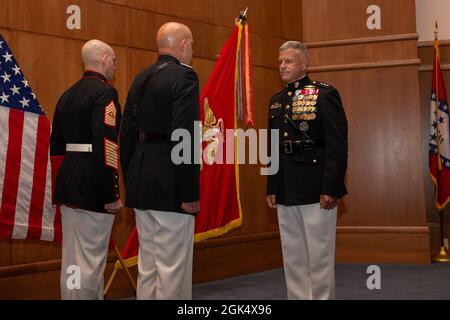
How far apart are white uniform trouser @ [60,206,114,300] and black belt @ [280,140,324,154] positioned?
1088 millimetres

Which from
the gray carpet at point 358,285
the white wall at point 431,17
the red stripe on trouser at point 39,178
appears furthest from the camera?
the white wall at point 431,17

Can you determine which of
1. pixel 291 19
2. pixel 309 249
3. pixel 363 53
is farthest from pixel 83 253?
pixel 363 53

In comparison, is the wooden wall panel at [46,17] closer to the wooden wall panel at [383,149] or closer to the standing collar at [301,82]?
the standing collar at [301,82]

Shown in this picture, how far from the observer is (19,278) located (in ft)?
12.9

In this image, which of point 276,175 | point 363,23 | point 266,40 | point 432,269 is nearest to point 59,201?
point 276,175

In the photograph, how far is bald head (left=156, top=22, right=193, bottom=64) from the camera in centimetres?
296

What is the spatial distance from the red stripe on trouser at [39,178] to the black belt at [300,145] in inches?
62.3

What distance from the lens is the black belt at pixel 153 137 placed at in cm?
284

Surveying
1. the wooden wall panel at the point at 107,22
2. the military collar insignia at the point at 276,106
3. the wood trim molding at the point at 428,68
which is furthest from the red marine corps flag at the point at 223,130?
the wood trim molding at the point at 428,68

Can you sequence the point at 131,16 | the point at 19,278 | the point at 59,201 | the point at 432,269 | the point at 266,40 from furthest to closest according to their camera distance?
the point at 266,40 < the point at 432,269 < the point at 131,16 < the point at 19,278 < the point at 59,201

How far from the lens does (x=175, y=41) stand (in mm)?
2973

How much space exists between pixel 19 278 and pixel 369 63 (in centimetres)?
402

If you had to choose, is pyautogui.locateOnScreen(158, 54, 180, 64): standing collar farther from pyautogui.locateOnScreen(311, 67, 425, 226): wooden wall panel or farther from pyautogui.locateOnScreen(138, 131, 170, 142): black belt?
pyautogui.locateOnScreen(311, 67, 425, 226): wooden wall panel

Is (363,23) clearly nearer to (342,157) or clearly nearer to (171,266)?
(342,157)
